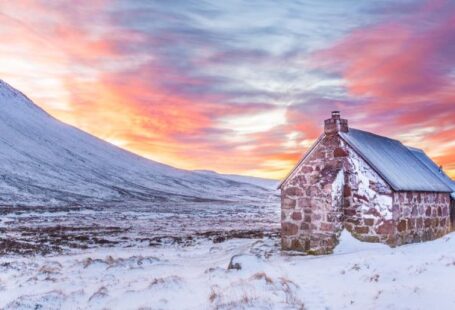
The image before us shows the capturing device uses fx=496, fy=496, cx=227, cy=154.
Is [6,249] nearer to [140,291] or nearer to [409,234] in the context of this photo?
[140,291]

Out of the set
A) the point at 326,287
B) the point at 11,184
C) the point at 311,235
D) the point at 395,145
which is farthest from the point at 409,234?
the point at 11,184

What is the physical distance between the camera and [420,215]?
23.0 m

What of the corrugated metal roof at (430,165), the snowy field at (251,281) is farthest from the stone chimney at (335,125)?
the corrugated metal roof at (430,165)

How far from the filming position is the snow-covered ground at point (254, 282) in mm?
11992

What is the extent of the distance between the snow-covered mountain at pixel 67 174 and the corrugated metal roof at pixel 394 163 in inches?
3245

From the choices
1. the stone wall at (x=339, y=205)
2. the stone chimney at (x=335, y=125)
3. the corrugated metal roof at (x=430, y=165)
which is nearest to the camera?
the stone wall at (x=339, y=205)

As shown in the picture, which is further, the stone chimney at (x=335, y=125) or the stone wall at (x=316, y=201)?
the stone chimney at (x=335, y=125)

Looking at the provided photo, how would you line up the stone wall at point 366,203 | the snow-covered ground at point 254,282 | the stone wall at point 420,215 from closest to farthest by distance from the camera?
the snow-covered ground at point 254,282 < the stone wall at point 366,203 < the stone wall at point 420,215

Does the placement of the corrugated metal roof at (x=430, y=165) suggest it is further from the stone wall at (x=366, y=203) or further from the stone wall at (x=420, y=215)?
the stone wall at (x=366, y=203)

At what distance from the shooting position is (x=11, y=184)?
11512 cm

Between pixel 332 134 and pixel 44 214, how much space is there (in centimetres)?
6007

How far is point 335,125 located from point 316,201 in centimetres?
355

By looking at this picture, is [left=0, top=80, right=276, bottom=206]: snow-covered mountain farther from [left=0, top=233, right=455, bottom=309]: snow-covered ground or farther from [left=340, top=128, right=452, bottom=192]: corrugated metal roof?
[left=0, top=233, right=455, bottom=309]: snow-covered ground

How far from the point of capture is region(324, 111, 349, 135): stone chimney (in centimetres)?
2231
